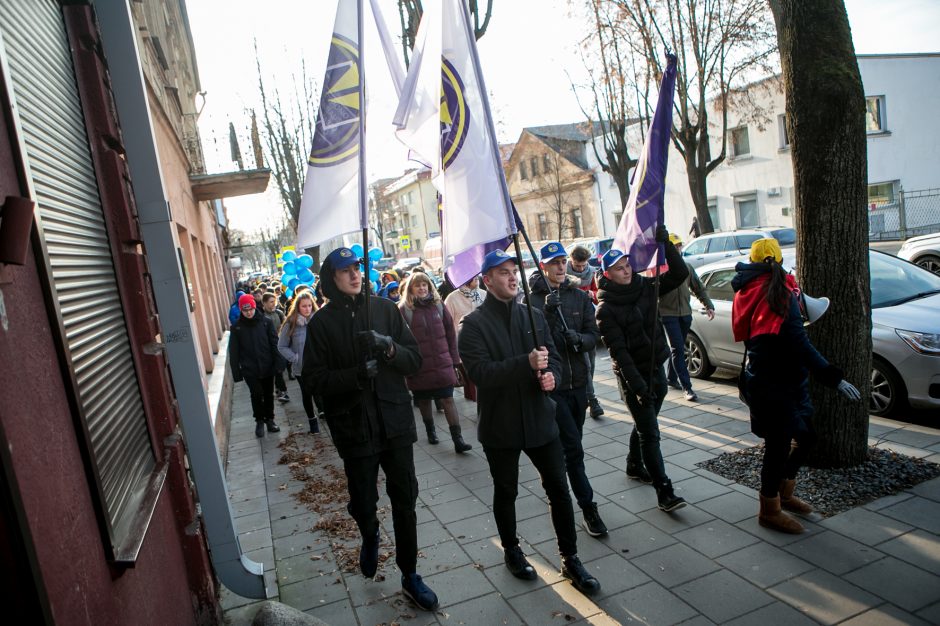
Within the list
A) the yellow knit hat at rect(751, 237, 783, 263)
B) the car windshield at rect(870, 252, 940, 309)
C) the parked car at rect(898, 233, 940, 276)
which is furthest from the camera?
the parked car at rect(898, 233, 940, 276)

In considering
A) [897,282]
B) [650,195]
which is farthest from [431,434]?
[897,282]

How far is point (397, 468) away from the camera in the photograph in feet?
13.3

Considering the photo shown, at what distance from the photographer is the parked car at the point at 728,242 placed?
18.4m

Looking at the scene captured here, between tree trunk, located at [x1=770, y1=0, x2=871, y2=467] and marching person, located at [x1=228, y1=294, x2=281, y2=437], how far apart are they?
6.54 m

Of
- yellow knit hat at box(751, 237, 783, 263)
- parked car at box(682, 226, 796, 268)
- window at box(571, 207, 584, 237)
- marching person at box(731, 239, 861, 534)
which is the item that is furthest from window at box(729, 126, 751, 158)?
marching person at box(731, 239, 861, 534)

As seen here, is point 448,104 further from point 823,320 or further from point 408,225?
point 408,225

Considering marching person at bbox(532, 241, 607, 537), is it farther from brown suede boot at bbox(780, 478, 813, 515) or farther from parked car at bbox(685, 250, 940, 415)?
parked car at bbox(685, 250, 940, 415)

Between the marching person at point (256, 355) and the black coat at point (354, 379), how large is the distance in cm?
513

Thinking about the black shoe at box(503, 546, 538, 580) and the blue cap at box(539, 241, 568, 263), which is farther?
the blue cap at box(539, 241, 568, 263)

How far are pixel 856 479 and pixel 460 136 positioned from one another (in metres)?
3.78

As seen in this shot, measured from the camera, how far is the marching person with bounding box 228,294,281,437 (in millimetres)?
9000

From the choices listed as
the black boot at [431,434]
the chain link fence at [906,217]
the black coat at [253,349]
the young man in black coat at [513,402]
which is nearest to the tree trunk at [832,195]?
the young man in black coat at [513,402]

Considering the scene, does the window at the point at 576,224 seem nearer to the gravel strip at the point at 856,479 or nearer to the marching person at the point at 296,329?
the marching person at the point at 296,329

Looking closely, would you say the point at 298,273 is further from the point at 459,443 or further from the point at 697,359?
the point at 697,359
